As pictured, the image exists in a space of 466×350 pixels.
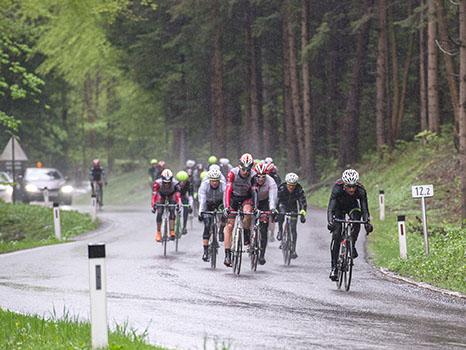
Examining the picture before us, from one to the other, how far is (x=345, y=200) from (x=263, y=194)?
3.52 meters

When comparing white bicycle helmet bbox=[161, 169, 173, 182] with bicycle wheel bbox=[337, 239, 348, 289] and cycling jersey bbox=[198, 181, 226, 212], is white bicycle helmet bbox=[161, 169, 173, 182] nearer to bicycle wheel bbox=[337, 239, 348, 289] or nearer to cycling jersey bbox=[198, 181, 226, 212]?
cycling jersey bbox=[198, 181, 226, 212]

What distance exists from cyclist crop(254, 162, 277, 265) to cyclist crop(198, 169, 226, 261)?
797 mm

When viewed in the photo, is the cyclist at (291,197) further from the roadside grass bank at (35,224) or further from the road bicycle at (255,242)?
the roadside grass bank at (35,224)

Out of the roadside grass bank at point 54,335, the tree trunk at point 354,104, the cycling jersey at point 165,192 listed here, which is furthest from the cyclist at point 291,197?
the tree trunk at point 354,104

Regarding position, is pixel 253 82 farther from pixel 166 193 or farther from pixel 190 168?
pixel 166 193

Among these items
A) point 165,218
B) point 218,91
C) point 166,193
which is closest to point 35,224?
point 166,193

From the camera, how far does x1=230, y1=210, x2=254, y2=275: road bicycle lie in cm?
1953

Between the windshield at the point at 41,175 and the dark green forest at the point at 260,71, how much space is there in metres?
2.75

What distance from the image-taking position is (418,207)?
33094mm

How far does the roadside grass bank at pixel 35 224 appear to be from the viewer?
34562mm

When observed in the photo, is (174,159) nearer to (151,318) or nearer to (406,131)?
(406,131)

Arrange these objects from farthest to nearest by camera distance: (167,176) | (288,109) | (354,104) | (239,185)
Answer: (288,109) < (354,104) < (167,176) < (239,185)

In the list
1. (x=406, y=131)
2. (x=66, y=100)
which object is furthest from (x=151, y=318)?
(x=66, y=100)

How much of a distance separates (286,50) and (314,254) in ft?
78.3
